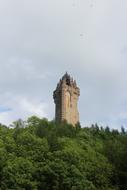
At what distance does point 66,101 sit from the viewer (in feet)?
361

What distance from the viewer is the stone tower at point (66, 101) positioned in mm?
108250

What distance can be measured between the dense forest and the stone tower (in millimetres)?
40026

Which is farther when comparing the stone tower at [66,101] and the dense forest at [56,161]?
the stone tower at [66,101]

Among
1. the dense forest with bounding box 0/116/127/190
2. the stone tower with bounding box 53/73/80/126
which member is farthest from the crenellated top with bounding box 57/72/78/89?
the dense forest with bounding box 0/116/127/190

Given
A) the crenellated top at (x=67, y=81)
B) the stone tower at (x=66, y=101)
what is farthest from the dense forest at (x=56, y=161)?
the crenellated top at (x=67, y=81)

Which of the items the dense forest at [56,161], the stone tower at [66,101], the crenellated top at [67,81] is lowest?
the dense forest at [56,161]

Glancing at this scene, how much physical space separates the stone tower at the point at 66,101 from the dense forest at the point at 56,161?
131 feet

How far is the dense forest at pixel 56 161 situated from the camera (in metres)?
54.5

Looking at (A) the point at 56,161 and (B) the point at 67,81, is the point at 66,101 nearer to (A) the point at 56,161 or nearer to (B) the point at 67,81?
(B) the point at 67,81

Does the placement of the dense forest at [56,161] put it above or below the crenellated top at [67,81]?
below

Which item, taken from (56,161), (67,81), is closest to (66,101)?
(67,81)

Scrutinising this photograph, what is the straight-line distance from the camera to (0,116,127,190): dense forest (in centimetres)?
5450

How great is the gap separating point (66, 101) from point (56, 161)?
53.8 meters

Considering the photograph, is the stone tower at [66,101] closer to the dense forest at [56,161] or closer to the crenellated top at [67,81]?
the crenellated top at [67,81]
